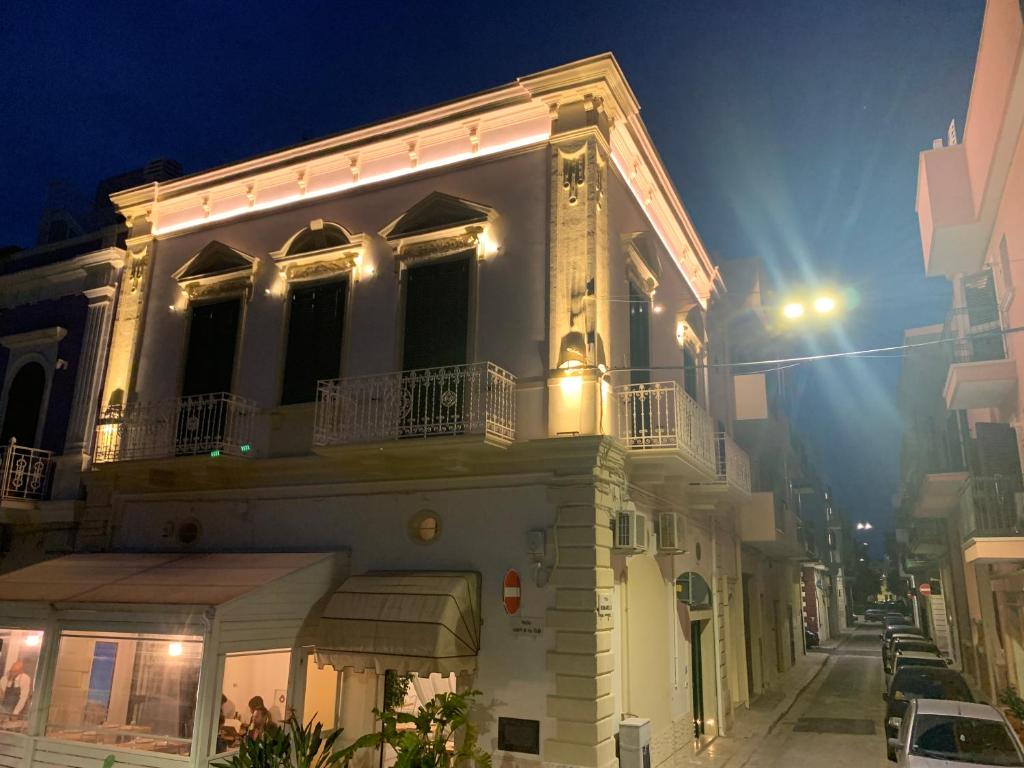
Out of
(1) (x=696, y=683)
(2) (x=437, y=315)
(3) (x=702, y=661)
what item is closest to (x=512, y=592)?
(2) (x=437, y=315)

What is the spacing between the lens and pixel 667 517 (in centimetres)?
1274

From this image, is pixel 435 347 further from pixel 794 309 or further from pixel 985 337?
pixel 985 337

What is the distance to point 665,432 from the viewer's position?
11344 mm

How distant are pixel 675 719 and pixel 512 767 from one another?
15.5 feet

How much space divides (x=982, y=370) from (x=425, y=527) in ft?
29.3

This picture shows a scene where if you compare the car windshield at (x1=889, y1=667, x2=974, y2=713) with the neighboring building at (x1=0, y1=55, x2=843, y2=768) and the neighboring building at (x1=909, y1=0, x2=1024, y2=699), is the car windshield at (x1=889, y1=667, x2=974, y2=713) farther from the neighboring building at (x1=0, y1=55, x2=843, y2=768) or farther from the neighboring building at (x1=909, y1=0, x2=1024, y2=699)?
the neighboring building at (x1=0, y1=55, x2=843, y2=768)

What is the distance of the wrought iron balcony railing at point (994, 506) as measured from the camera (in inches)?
446

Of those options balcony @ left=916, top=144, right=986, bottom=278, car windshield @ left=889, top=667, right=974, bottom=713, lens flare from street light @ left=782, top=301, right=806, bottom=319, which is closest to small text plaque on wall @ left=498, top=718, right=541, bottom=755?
lens flare from street light @ left=782, top=301, right=806, bottom=319

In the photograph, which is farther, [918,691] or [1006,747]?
[918,691]

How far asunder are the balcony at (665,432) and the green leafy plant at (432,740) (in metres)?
4.05

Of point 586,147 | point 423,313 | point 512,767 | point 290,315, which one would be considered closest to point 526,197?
point 586,147

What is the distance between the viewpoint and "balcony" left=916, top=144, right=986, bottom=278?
496 inches

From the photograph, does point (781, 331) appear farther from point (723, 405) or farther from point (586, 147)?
point (586, 147)

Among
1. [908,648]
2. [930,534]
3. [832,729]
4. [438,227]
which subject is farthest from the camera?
[930,534]
